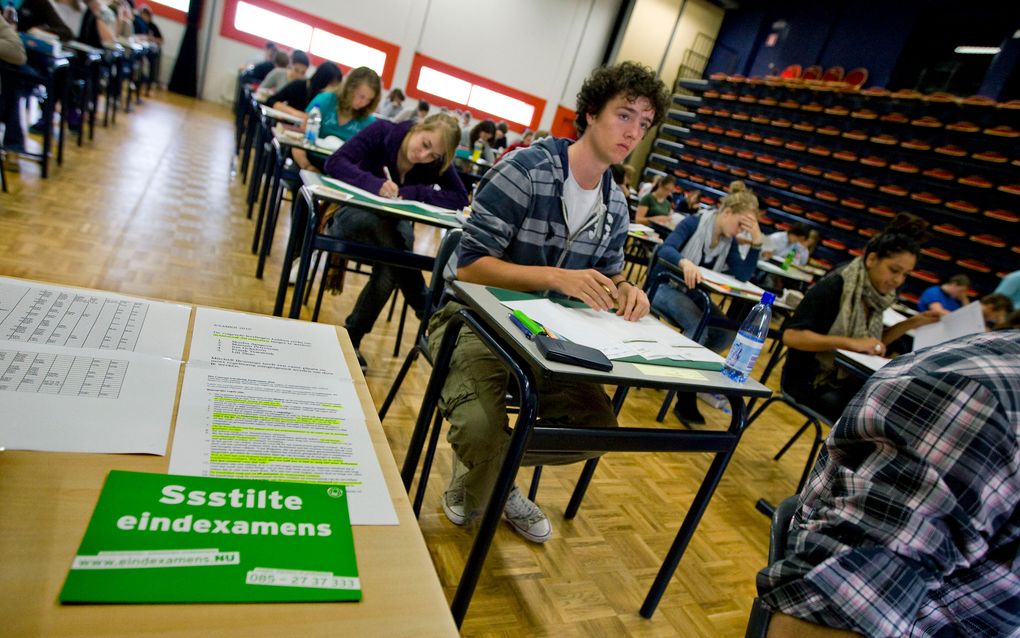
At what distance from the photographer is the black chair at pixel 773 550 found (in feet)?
2.65

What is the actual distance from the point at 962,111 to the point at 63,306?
9.15 m

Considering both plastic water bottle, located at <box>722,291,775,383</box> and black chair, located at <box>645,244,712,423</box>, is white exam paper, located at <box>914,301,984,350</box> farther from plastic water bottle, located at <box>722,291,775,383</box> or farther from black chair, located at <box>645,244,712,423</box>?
plastic water bottle, located at <box>722,291,775,383</box>

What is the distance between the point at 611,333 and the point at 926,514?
75 centimetres

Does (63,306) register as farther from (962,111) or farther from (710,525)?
(962,111)

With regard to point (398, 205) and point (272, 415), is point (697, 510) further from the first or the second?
point (398, 205)

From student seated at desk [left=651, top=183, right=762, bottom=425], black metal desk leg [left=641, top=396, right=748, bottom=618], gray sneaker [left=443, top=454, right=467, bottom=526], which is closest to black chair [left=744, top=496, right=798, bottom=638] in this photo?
black metal desk leg [left=641, top=396, right=748, bottom=618]

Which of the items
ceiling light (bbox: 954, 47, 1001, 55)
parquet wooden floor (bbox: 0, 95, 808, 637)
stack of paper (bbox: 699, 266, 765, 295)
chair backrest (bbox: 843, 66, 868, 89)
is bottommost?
parquet wooden floor (bbox: 0, 95, 808, 637)

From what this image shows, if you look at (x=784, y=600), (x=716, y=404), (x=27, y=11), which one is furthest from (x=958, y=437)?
(x=27, y=11)

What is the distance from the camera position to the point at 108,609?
33 cm

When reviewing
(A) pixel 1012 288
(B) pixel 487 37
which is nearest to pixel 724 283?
(A) pixel 1012 288

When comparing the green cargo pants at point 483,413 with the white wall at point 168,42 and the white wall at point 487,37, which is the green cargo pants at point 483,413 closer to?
the white wall at point 487,37

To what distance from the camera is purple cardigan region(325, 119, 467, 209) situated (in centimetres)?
259

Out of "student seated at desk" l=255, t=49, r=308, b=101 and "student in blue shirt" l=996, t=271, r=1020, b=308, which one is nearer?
"student in blue shirt" l=996, t=271, r=1020, b=308

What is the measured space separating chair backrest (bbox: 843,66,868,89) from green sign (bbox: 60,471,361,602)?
11.2 meters
